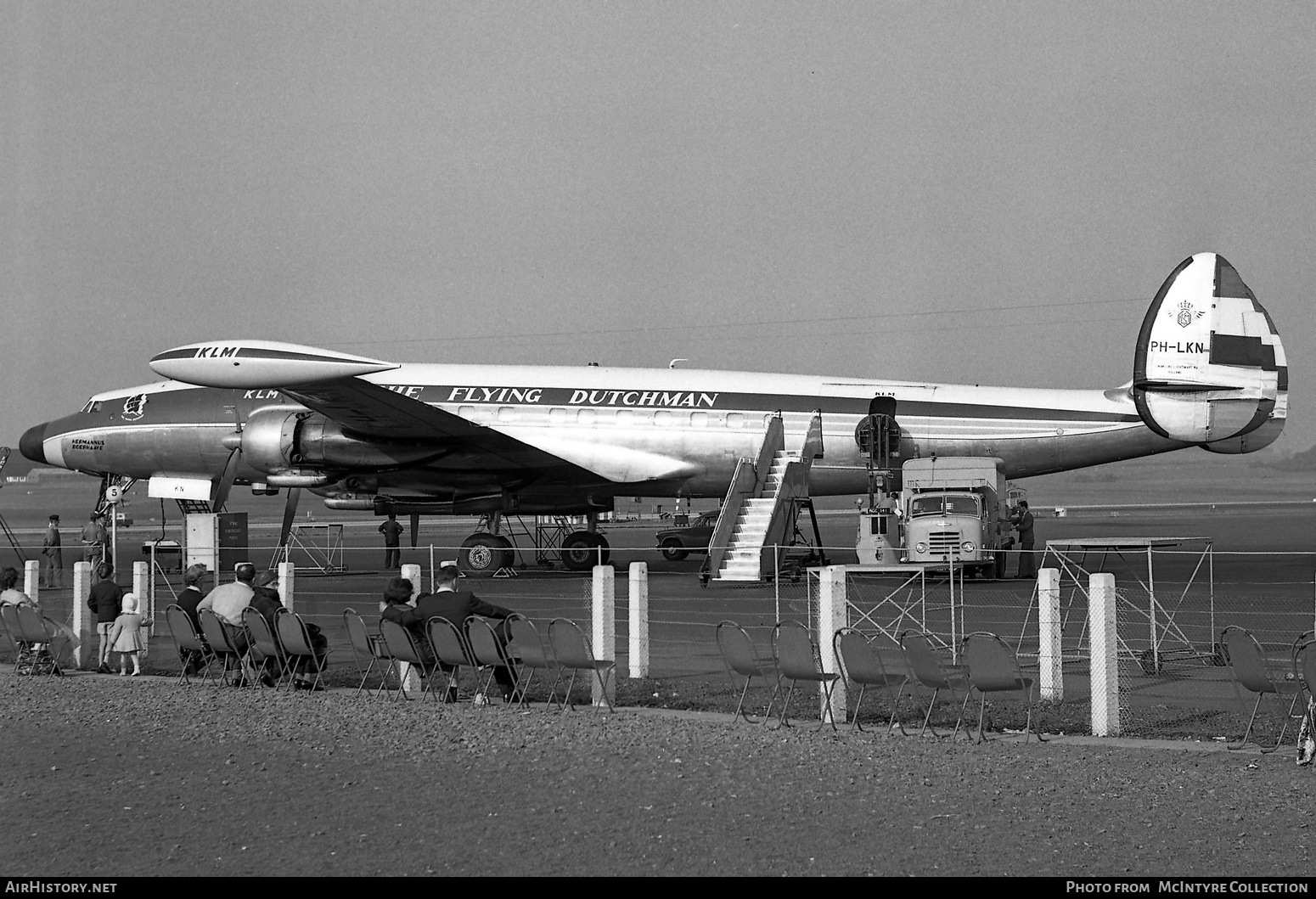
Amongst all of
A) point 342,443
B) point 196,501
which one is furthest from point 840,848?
point 196,501

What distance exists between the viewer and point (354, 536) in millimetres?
58000

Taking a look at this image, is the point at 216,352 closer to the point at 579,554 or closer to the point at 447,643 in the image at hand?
the point at 579,554

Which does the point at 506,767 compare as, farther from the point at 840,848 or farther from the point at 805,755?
the point at 840,848

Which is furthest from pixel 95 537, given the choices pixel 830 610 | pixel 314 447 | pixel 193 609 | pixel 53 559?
pixel 830 610

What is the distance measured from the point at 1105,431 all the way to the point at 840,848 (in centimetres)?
2214

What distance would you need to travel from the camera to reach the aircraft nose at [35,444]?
3316 centimetres

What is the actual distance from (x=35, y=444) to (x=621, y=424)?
15.4 meters

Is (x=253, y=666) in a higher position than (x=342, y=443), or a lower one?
lower

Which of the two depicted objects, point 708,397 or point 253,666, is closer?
point 253,666

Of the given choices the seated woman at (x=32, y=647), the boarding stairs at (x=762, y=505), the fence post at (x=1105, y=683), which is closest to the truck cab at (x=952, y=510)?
the boarding stairs at (x=762, y=505)

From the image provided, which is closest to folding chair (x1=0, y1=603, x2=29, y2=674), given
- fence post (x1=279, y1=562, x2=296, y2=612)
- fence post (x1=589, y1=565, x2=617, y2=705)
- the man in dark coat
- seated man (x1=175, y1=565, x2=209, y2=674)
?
seated man (x1=175, y1=565, x2=209, y2=674)

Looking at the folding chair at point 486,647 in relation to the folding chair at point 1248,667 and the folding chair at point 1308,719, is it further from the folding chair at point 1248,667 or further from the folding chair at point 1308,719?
the folding chair at point 1308,719

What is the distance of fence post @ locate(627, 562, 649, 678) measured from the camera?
44.1 feet

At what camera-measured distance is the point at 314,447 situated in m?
26.4
